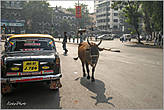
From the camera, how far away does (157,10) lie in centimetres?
2500

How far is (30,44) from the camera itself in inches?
238

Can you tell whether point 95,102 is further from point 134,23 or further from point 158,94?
point 134,23

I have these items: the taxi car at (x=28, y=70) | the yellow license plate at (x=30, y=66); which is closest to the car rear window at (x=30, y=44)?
the taxi car at (x=28, y=70)

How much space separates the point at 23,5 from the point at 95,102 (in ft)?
242

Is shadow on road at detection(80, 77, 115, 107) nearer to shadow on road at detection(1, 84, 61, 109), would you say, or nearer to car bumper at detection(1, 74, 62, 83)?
shadow on road at detection(1, 84, 61, 109)

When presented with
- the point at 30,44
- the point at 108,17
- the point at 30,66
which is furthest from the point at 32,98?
the point at 108,17

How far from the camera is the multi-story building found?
287 feet

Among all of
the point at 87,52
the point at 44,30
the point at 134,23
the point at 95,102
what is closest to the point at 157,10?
the point at 134,23

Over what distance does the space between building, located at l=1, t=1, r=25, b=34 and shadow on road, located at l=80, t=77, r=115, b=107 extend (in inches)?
2634

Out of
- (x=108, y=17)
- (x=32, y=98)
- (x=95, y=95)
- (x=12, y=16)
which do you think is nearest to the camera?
(x=32, y=98)

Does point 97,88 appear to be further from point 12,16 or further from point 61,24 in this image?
point 61,24

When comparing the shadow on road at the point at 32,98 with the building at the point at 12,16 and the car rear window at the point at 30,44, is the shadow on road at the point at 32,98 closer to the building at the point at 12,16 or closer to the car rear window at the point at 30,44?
the car rear window at the point at 30,44

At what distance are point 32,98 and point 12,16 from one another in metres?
72.0

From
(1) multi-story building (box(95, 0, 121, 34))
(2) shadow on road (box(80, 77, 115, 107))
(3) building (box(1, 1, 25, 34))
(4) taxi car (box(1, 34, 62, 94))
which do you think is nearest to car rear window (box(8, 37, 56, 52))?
(4) taxi car (box(1, 34, 62, 94))
